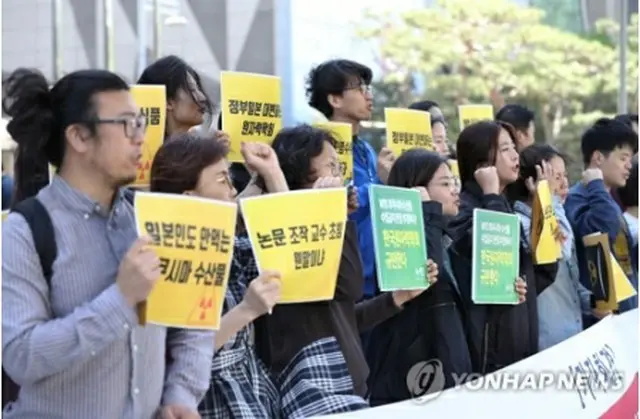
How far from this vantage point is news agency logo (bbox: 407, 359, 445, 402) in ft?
16.3

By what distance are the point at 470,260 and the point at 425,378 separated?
0.52 metres

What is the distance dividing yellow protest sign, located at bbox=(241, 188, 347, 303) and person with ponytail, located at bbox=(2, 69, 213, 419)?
1.28 feet

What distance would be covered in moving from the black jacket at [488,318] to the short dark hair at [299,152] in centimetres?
100

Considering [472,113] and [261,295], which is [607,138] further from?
[261,295]

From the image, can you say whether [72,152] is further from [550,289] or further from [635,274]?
[635,274]

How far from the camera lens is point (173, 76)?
4.72m

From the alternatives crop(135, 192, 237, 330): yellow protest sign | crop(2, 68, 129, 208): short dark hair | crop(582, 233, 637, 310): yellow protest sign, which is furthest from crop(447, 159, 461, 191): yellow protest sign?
crop(2, 68, 129, 208): short dark hair

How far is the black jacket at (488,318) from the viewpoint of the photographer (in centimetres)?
516

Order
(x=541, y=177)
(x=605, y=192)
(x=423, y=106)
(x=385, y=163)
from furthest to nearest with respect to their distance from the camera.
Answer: (x=423, y=106) → (x=605, y=192) → (x=541, y=177) → (x=385, y=163)

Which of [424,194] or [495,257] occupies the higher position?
[424,194]

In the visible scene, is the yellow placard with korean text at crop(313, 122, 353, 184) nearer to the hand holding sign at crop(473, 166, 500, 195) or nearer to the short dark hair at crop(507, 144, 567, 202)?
the hand holding sign at crop(473, 166, 500, 195)

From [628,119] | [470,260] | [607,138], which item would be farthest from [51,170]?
[628,119]

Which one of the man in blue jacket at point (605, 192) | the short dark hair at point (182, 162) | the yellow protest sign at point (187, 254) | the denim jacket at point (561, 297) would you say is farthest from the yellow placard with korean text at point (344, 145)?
the yellow protest sign at point (187, 254)

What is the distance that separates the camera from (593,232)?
641 cm
